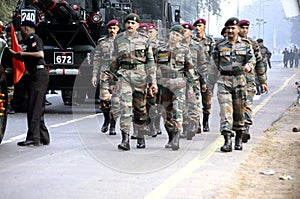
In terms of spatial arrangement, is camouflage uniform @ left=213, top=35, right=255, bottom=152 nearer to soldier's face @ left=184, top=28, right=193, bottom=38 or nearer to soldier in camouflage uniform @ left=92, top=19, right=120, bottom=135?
soldier's face @ left=184, top=28, right=193, bottom=38

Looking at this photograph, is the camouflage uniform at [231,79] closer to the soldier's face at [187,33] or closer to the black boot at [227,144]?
the black boot at [227,144]

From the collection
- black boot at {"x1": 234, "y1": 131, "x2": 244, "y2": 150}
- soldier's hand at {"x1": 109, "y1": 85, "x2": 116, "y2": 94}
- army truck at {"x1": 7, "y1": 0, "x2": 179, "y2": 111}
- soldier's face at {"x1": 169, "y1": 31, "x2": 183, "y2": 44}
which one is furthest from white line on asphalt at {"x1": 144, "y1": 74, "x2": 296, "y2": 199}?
army truck at {"x1": 7, "y1": 0, "x2": 179, "y2": 111}

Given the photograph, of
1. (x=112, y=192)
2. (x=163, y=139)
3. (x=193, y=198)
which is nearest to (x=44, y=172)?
(x=112, y=192)

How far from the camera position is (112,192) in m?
8.27

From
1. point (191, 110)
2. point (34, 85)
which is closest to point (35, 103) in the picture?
point (34, 85)

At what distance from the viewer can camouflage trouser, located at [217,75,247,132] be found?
11.5 meters

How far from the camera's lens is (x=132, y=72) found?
11.4m

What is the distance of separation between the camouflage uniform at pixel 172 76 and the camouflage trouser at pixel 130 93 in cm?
44

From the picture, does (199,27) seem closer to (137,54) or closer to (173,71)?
(173,71)

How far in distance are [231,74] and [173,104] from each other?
0.91 metres

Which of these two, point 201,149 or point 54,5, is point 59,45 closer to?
point 54,5

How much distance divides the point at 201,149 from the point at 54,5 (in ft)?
19.6

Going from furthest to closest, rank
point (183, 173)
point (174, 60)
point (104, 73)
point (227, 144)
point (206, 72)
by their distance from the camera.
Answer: point (104, 73), point (206, 72), point (174, 60), point (227, 144), point (183, 173)

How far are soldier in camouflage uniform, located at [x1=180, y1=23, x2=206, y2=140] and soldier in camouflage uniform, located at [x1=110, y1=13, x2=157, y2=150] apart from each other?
1.40 m
